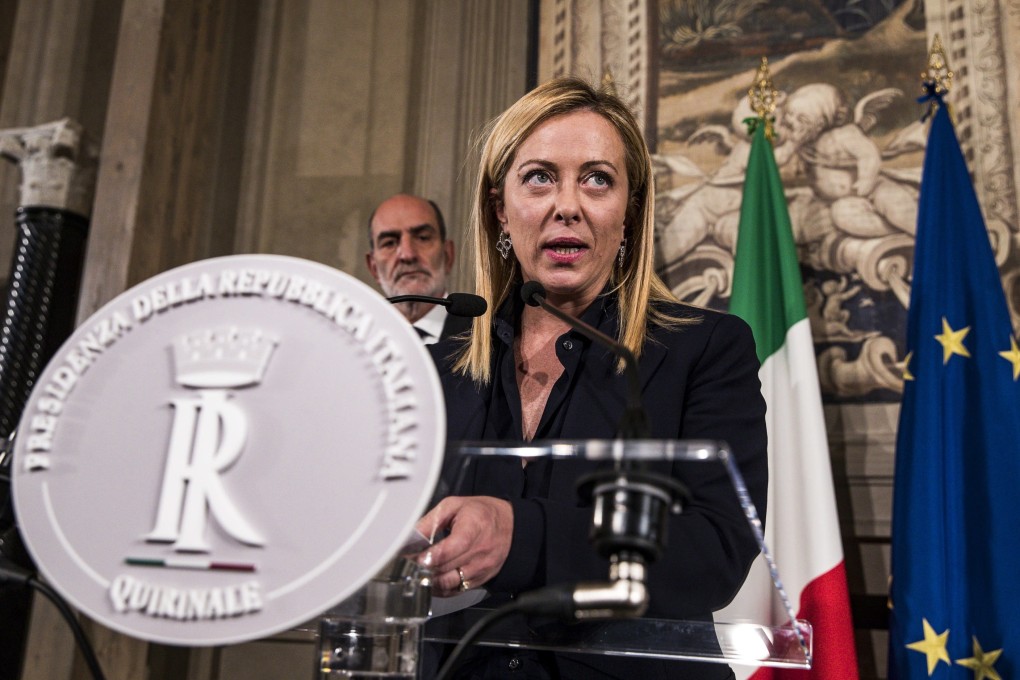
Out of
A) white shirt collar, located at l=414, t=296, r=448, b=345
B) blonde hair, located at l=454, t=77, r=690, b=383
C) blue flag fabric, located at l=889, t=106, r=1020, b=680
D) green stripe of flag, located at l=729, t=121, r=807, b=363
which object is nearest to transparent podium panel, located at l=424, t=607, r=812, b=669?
blonde hair, located at l=454, t=77, r=690, b=383

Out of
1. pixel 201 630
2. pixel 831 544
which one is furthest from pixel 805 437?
pixel 201 630

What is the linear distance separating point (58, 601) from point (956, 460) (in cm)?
240

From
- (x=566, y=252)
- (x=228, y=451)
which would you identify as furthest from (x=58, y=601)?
(x=566, y=252)

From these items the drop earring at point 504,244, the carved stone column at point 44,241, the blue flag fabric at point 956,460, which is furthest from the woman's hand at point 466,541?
the carved stone column at point 44,241

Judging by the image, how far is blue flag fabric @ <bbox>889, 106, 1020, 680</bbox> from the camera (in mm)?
2512

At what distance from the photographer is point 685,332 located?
58.6 inches

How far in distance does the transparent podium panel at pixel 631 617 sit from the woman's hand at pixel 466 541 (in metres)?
0.02

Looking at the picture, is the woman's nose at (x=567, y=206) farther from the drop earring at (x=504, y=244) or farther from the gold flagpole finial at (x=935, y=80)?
the gold flagpole finial at (x=935, y=80)

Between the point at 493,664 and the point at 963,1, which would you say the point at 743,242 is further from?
the point at 493,664

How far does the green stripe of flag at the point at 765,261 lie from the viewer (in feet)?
9.88

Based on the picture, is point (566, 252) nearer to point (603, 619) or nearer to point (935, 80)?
point (603, 619)

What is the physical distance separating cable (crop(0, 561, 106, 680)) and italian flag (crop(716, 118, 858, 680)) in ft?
6.70

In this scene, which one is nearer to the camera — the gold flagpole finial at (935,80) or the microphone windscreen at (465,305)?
the microphone windscreen at (465,305)

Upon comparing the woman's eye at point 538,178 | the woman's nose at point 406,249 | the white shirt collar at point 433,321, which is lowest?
the woman's eye at point 538,178
